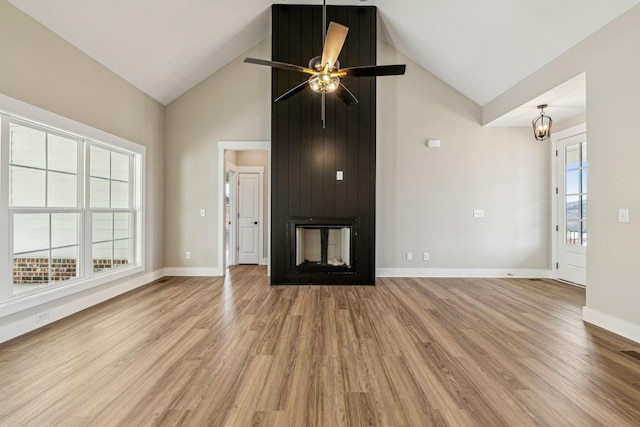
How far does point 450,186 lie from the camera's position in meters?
5.12

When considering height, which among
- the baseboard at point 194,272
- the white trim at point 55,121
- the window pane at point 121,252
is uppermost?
the white trim at point 55,121

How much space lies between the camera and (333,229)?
15.2 feet

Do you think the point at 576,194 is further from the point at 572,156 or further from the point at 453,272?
the point at 453,272

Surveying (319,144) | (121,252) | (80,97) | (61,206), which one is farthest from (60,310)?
(319,144)

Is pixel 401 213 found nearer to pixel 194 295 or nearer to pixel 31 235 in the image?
pixel 194 295

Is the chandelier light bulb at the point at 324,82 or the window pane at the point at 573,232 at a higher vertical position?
the chandelier light bulb at the point at 324,82

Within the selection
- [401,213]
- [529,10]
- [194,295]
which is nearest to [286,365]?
[194,295]

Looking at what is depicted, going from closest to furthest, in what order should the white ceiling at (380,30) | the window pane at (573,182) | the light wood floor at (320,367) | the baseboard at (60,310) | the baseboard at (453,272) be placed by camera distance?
the light wood floor at (320,367) → the baseboard at (60,310) → the white ceiling at (380,30) → the window pane at (573,182) → the baseboard at (453,272)

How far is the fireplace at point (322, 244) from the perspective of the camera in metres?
4.52

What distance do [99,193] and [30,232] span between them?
103 cm

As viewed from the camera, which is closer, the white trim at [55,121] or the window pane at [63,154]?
the white trim at [55,121]

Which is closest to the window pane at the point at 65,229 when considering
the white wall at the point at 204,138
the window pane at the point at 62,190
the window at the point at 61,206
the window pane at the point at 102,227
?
the window at the point at 61,206

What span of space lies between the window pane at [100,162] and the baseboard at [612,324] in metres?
5.81

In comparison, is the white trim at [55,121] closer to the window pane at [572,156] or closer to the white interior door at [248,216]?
the white interior door at [248,216]
